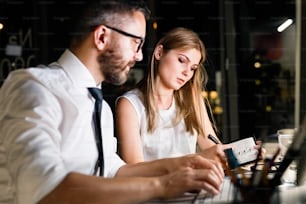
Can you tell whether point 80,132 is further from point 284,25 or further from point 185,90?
point 284,25

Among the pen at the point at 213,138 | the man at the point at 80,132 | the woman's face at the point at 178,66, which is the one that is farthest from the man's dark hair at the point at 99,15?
the pen at the point at 213,138

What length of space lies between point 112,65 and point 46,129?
14 cm

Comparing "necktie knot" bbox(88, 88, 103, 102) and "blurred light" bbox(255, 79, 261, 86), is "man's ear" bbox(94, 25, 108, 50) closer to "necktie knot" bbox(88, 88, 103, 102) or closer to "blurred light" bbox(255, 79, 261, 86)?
"necktie knot" bbox(88, 88, 103, 102)

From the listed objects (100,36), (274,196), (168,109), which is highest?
(100,36)

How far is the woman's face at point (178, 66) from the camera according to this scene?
2.02ft

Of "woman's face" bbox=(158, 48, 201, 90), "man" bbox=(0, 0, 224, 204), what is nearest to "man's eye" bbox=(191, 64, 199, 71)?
"woman's face" bbox=(158, 48, 201, 90)

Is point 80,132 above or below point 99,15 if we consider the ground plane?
below

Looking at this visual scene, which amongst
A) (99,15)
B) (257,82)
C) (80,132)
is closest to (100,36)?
(99,15)

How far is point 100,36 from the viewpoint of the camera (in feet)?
1.69

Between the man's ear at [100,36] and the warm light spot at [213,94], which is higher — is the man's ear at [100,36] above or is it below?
above

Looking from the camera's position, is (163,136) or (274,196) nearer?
Result: (274,196)

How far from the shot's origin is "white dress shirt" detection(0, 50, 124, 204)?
45cm

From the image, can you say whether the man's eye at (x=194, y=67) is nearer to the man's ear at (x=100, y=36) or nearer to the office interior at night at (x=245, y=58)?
the office interior at night at (x=245, y=58)

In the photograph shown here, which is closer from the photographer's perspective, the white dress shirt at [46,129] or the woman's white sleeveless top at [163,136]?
the white dress shirt at [46,129]
